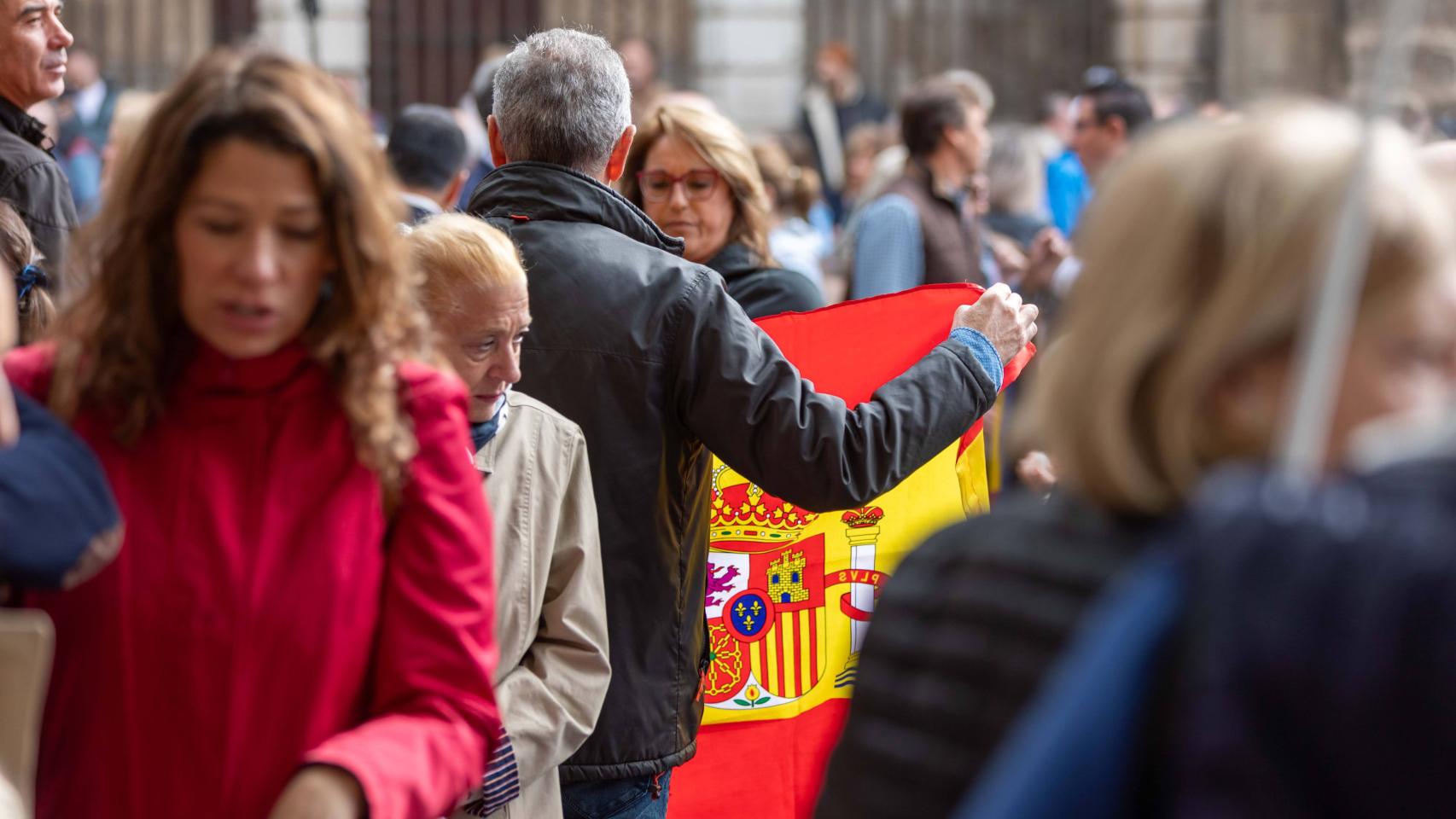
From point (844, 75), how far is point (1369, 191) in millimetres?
11393

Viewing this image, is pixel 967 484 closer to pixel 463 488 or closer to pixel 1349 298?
pixel 463 488

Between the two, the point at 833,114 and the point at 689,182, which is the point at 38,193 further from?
the point at 833,114

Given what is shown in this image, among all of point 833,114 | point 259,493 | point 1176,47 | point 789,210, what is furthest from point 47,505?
point 1176,47

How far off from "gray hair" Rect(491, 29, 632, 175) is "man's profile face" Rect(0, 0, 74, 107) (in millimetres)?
1738

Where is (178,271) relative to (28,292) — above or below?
above

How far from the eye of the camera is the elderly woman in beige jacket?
2783 millimetres

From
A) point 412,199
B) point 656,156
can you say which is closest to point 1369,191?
point 656,156

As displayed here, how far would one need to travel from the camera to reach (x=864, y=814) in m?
1.61

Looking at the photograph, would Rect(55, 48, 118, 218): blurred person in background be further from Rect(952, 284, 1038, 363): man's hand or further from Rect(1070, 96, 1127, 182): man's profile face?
Rect(952, 284, 1038, 363): man's hand

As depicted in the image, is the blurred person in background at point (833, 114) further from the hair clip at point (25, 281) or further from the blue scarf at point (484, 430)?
the blue scarf at point (484, 430)

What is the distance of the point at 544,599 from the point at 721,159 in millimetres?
Answer: 1981

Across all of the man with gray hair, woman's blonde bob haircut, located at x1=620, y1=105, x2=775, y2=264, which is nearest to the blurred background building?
woman's blonde bob haircut, located at x1=620, y1=105, x2=775, y2=264

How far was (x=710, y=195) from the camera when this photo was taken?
4.65m

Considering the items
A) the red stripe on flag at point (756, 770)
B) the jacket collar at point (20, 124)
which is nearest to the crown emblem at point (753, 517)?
the red stripe on flag at point (756, 770)
